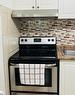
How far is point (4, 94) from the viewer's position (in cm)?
172

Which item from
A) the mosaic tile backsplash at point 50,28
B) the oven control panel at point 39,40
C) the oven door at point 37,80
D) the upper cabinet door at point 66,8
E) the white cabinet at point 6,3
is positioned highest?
the white cabinet at point 6,3

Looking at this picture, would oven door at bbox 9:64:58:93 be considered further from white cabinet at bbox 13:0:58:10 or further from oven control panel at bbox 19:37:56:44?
white cabinet at bbox 13:0:58:10

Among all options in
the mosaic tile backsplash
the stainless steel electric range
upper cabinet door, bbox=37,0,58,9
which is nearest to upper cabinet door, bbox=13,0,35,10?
upper cabinet door, bbox=37,0,58,9

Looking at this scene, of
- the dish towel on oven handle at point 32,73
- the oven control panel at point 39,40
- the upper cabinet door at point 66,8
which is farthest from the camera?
the oven control panel at point 39,40

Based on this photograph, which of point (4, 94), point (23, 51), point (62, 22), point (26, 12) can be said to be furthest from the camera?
point (62, 22)

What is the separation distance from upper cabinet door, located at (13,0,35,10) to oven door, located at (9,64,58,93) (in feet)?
2.85

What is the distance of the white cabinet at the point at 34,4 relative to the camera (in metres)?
2.05

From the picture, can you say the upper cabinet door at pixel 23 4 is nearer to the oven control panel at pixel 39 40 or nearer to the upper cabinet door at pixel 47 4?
the upper cabinet door at pixel 47 4

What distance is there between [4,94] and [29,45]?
2.69ft

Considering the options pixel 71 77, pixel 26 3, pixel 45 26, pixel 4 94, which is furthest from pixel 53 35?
pixel 4 94

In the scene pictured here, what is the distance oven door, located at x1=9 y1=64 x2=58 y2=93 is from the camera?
70.3 inches

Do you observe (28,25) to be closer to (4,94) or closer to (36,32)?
(36,32)

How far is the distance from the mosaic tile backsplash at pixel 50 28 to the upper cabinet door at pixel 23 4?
0.34m

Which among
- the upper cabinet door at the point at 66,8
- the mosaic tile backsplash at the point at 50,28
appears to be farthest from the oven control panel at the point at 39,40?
the upper cabinet door at the point at 66,8
